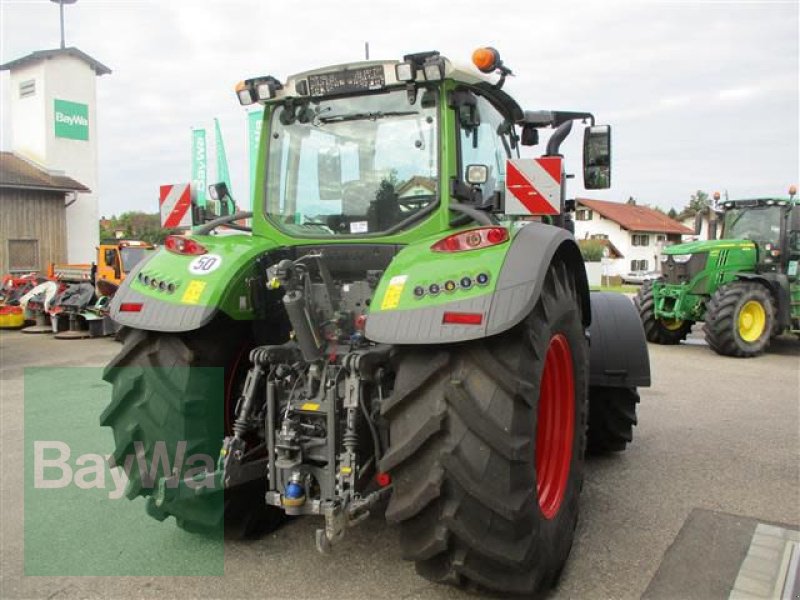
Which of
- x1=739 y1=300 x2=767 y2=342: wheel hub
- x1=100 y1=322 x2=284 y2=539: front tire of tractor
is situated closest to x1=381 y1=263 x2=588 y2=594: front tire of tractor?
x1=100 y1=322 x2=284 y2=539: front tire of tractor

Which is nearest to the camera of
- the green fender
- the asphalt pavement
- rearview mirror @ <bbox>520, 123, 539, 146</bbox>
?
the asphalt pavement

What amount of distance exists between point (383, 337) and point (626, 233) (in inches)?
1887

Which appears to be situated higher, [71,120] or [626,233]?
[71,120]

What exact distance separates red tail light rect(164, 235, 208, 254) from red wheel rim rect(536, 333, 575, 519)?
190cm

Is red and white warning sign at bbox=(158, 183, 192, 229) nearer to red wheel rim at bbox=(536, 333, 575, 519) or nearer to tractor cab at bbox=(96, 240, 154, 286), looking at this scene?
red wheel rim at bbox=(536, 333, 575, 519)

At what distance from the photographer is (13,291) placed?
15.2 m

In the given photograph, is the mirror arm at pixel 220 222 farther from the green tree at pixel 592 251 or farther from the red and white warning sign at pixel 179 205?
the green tree at pixel 592 251

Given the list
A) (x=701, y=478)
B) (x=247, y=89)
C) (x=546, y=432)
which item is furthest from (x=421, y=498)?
(x=701, y=478)

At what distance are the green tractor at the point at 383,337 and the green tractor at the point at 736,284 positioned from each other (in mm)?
7401

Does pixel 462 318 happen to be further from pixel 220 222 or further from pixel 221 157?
pixel 221 157

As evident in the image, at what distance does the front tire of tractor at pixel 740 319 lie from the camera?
10.3 metres

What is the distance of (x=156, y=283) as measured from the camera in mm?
3320

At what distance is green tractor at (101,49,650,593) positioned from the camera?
2.56 m

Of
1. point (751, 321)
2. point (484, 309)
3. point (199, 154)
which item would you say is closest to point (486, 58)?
point (484, 309)
